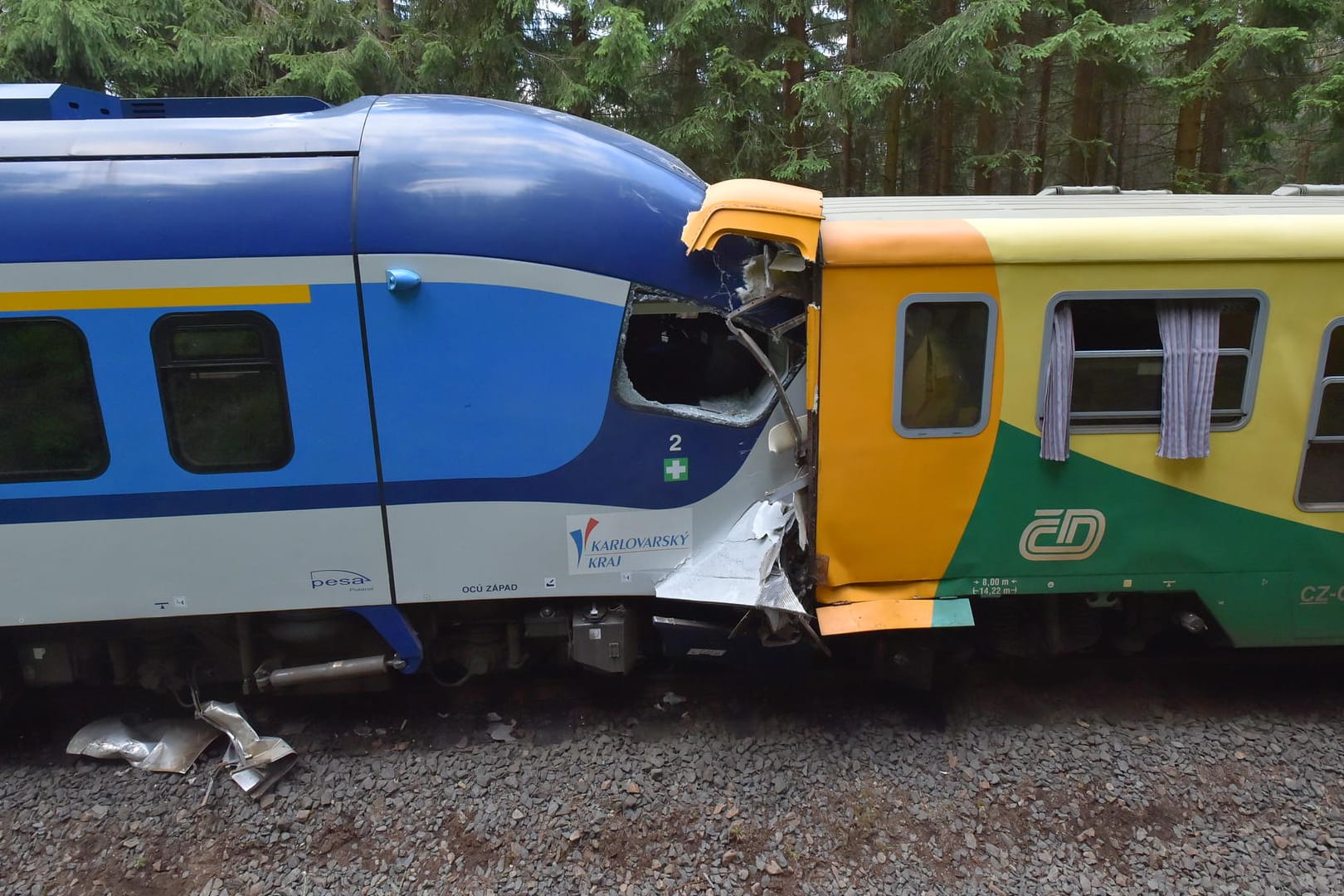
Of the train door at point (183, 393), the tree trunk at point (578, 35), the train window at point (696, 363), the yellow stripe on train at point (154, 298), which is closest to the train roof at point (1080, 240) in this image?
the train window at point (696, 363)

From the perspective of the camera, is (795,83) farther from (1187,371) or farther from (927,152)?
(1187,371)

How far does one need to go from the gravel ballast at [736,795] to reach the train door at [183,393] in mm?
1050

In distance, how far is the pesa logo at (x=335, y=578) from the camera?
3.98 metres

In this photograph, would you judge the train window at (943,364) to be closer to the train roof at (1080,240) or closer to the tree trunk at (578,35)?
the train roof at (1080,240)

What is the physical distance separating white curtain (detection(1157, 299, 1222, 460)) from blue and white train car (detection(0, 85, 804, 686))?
6.16 ft

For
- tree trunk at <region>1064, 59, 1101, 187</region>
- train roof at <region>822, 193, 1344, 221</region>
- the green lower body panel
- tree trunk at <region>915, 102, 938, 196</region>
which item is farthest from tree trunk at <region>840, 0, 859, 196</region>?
the green lower body panel

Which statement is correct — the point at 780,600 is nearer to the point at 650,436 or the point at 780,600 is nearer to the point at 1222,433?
the point at 650,436

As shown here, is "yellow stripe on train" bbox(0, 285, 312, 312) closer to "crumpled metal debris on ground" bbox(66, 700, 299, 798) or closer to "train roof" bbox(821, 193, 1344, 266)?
"crumpled metal debris on ground" bbox(66, 700, 299, 798)

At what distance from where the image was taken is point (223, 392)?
379 cm

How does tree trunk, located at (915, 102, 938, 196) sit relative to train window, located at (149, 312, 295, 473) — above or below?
above

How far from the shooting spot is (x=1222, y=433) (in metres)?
4.04

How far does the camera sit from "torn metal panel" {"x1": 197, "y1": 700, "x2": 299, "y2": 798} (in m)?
4.13

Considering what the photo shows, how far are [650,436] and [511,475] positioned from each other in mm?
750

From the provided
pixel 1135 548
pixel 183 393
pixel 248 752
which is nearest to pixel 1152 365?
pixel 1135 548
